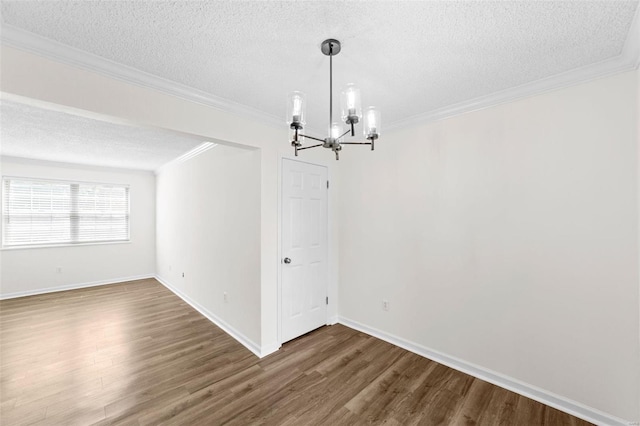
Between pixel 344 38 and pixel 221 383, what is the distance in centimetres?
292

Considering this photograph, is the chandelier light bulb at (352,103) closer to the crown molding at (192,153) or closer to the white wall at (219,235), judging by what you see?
the white wall at (219,235)

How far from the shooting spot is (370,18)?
142 centimetres

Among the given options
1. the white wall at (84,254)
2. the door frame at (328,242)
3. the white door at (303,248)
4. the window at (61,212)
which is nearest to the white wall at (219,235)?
the door frame at (328,242)

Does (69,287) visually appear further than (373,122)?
Yes

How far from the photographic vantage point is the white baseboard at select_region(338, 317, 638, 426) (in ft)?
6.14

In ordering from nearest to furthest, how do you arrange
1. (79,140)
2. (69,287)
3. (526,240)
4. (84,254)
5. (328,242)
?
(526,240) → (328,242) → (79,140) → (69,287) → (84,254)

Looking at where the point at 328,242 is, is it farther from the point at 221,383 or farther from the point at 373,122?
the point at 373,122

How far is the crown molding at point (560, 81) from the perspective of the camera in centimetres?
165

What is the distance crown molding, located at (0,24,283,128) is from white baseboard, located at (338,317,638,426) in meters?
3.13

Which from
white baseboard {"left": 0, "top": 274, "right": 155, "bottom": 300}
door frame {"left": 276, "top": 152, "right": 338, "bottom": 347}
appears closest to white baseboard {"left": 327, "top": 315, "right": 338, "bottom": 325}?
door frame {"left": 276, "top": 152, "right": 338, "bottom": 347}

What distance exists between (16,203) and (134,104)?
5.12 meters

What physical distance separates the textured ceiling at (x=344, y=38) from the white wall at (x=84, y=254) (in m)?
5.03

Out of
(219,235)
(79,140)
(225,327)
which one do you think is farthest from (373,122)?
(79,140)

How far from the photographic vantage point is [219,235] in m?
3.58
